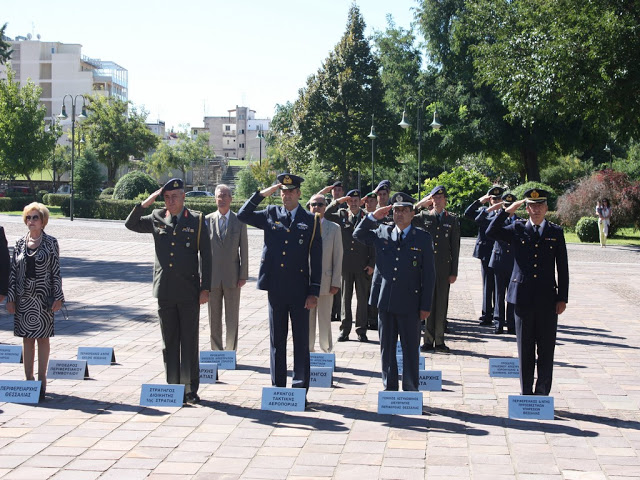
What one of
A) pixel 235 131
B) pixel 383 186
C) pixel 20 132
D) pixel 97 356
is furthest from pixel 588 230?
pixel 235 131

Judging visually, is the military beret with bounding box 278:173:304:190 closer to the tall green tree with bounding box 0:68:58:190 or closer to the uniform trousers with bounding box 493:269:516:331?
the uniform trousers with bounding box 493:269:516:331

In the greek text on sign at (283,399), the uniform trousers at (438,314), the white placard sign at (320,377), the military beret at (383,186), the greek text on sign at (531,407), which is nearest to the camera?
the greek text on sign at (531,407)

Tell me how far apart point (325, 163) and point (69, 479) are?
50515 millimetres

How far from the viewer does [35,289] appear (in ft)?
25.8

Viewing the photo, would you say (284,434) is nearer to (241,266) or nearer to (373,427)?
(373,427)

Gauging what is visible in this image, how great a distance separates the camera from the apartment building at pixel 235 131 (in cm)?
16388

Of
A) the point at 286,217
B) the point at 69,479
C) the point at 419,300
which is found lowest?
the point at 69,479

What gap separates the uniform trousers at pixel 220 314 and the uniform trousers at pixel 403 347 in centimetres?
248

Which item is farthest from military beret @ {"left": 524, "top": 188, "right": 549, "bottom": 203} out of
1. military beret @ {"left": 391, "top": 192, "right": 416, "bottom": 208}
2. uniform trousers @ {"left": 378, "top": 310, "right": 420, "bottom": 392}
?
uniform trousers @ {"left": 378, "top": 310, "right": 420, "bottom": 392}

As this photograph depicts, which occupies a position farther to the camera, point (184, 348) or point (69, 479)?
point (184, 348)

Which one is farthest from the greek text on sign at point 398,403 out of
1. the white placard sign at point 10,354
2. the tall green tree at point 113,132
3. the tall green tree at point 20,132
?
the tall green tree at point 113,132

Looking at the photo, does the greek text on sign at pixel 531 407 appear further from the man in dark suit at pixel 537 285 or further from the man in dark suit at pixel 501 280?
the man in dark suit at pixel 501 280

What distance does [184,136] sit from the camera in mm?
99250

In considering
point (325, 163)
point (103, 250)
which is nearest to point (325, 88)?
point (325, 163)
